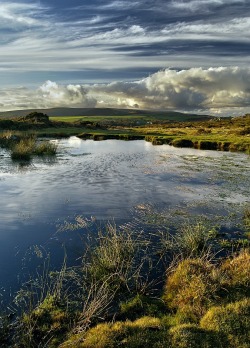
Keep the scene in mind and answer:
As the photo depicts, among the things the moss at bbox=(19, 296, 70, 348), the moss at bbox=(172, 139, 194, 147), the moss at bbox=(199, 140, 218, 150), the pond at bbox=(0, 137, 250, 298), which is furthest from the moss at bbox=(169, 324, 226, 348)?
the moss at bbox=(172, 139, 194, 147)

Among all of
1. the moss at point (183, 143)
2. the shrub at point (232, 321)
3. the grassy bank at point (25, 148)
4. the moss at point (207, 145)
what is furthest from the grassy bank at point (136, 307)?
the moss at point (183, 143)

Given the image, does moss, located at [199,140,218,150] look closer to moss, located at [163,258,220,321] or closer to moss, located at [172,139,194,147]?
moss, located at [172,139,194,147]

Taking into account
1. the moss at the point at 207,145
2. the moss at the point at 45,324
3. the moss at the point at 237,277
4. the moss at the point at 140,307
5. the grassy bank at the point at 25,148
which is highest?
the grassy bank at the point at 25,148

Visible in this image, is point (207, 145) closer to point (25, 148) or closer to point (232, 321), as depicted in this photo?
point (25, 148)

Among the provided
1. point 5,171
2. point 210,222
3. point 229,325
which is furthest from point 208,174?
point 229,325

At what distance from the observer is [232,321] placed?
10.5 meters

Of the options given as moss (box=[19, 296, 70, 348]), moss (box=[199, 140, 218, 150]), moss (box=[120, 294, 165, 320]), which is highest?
moss (box=[199, 140, 218, 150])

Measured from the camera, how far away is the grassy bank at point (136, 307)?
392 inches

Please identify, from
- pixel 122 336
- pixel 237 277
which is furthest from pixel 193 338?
pixel 237 277

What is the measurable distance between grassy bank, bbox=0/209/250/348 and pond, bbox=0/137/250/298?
2.21 metres

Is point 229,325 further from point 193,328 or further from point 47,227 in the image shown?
point 47,227

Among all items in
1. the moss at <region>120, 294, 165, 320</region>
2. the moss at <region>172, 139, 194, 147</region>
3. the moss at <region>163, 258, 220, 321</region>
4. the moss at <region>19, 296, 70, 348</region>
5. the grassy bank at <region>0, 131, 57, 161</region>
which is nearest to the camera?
the moss at <region>19, 296, 70, 348</region>

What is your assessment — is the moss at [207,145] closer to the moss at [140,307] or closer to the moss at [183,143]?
the moss at [183,143]

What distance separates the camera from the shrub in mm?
9852
